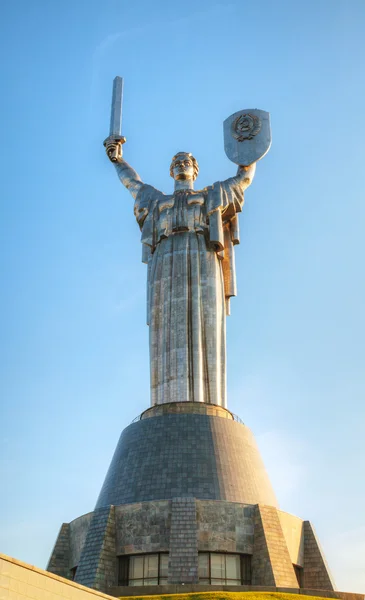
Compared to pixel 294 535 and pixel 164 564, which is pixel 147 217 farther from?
pixel 164 564

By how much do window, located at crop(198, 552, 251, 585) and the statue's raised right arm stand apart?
1270 cm

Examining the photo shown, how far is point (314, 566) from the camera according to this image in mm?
19516

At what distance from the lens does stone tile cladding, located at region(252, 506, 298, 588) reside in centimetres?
1725

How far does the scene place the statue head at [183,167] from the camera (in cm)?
2552

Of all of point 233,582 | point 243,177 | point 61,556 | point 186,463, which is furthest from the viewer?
point 243,177

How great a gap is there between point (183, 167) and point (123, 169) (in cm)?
230

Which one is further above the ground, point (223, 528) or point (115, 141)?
point (115, 141)

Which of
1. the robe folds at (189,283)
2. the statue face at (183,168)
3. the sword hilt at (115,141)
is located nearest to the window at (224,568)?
the robe folds at (189,283)

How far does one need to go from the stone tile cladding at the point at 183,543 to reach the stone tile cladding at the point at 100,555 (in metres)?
1.66

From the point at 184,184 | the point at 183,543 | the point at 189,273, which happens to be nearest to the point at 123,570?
the point at 183,543

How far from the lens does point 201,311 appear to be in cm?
2298

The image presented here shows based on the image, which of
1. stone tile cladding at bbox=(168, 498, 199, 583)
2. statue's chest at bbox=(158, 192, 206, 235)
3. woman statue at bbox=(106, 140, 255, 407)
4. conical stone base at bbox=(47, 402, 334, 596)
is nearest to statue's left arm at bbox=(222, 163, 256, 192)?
woman statue at bbox=(106, 140, 255, 407)

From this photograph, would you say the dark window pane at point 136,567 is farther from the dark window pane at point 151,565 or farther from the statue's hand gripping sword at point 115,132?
the statue's hand gripping sword at point 115,132

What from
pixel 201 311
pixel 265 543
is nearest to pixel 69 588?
pixel 265 543
